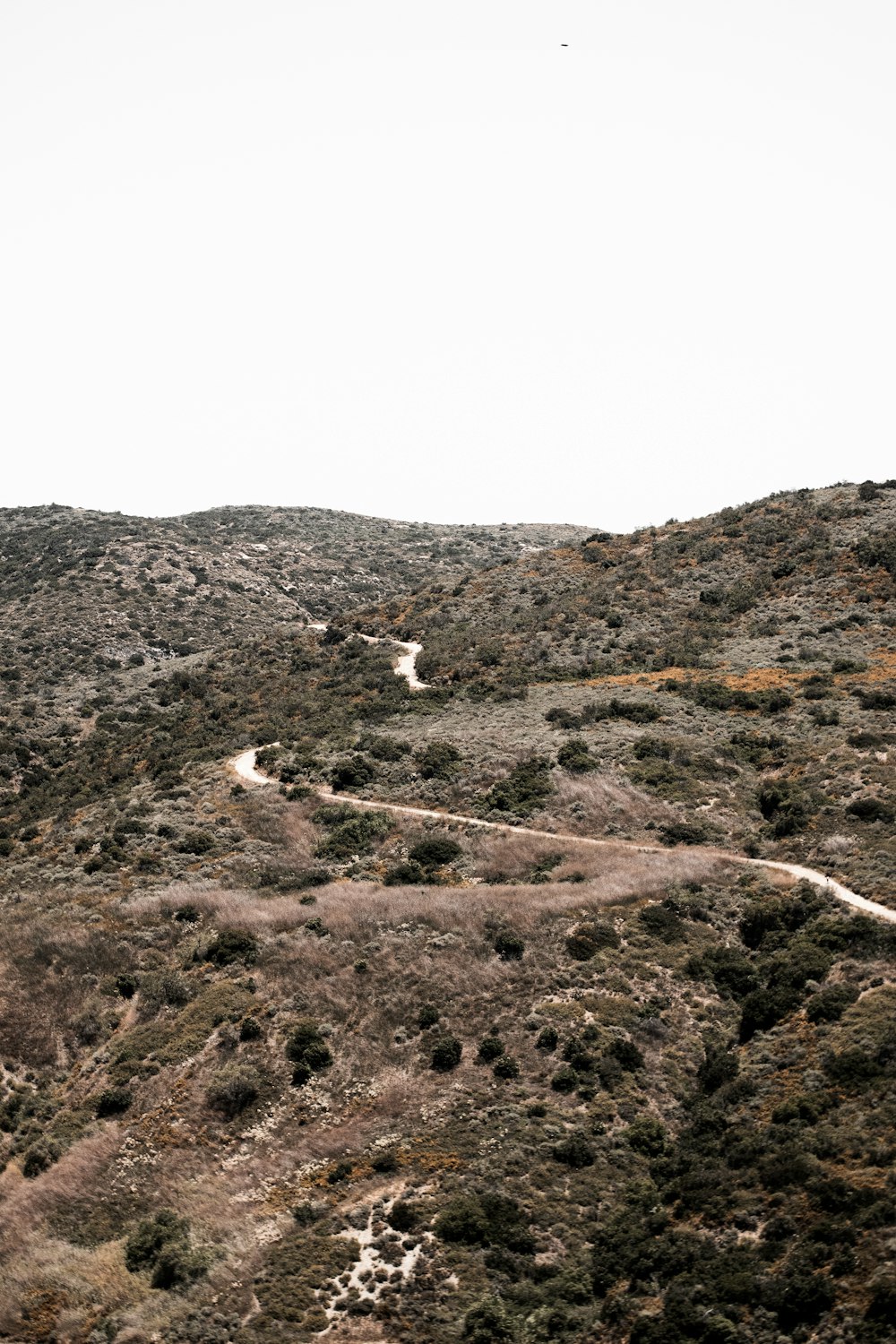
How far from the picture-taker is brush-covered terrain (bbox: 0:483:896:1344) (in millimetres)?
23734

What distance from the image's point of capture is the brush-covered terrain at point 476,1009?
23734mm

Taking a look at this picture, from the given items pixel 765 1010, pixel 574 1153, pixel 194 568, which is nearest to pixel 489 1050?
pixel 574 1153

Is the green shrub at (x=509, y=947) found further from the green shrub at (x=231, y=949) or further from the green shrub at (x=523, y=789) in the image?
the green shrub at (x=523, y=789)

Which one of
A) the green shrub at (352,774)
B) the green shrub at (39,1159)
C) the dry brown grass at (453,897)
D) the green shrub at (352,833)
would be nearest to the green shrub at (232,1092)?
the green shrub at (39,1159)

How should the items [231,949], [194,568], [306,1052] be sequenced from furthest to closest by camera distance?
1. [194,568]
2. [231,949]
3. [306,1052]

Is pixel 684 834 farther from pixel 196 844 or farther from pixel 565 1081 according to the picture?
pixel 196 844

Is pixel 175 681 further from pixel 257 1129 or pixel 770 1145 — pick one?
pixel 770 1145

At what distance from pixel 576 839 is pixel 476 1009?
549 inches

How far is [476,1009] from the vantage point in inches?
1324

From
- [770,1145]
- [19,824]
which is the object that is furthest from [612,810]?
[19,824]

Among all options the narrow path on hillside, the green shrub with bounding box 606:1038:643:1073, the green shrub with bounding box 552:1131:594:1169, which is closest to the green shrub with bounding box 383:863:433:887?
the narrow path on hillside

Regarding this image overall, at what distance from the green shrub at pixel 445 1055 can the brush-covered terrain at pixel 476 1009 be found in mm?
82

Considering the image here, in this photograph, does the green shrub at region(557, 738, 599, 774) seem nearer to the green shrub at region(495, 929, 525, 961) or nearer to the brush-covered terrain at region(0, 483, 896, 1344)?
the brush-covered terrain at region(0, 483, 896, 1344)

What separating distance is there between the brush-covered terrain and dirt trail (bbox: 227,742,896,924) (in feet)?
0.97
